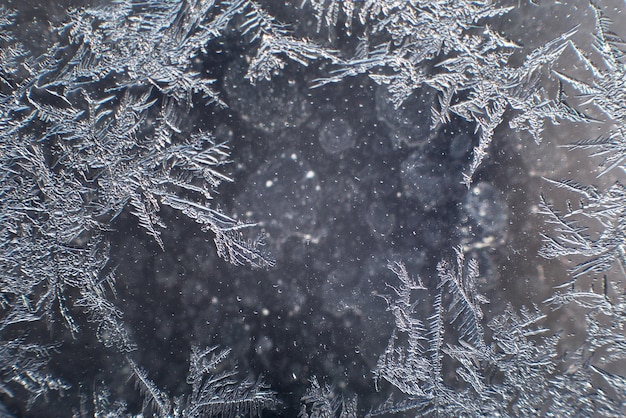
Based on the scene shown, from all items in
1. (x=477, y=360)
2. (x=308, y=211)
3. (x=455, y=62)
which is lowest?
(x=477, y=360)

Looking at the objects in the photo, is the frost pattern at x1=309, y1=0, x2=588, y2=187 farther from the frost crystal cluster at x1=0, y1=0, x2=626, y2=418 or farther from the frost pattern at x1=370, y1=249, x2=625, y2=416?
the frost pattern at x1=370, y1=249, x2=625, y2=416

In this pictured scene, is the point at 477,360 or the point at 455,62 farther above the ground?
the point at 455,62

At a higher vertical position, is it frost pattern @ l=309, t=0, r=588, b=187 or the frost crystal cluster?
frost pattern @ l=309, t=0, r=588, b=187

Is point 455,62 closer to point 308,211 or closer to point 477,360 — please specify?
point 308,211

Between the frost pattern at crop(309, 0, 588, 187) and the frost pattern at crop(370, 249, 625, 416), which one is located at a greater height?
the frost pattern at crop(309, 0, 588, 187)

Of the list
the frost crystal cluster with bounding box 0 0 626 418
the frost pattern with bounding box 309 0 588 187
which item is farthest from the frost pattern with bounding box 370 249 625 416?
the frost pattern with bounding box 309 0 588 187

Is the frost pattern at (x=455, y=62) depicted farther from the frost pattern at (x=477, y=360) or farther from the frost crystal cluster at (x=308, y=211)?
the frost pattern at (x=477, y=360)

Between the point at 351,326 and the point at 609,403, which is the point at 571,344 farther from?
the point at 351,326

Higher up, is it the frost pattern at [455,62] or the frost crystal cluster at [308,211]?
the frost pattern at [455,62]

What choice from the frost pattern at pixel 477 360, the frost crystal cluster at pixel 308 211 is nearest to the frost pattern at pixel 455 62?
the frost crystal cluster at pixel 308 211

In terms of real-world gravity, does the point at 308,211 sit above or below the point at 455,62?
below

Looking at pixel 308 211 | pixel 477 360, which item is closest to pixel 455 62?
pixel 308 211
